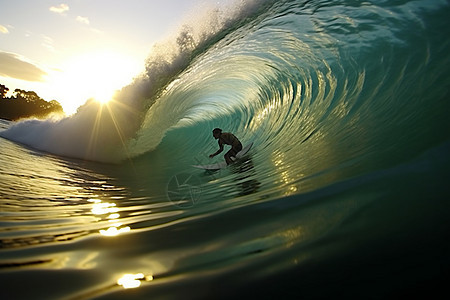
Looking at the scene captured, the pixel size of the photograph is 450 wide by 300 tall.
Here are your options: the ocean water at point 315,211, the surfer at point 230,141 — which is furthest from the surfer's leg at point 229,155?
the ocean water at point 315,211

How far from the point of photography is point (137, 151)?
1037 cm

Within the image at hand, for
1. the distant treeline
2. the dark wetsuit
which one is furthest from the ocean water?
the distant treeline

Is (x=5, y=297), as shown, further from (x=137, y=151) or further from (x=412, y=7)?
(x=137, y=151)

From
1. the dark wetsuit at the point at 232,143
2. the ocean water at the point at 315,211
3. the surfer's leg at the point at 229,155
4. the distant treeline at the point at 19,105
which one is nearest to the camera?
Result: the ocean water at the point at 315,211

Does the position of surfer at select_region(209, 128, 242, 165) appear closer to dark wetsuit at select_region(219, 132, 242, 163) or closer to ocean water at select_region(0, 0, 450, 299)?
dark wetsuit at select_region(219, 132, 242, 163)

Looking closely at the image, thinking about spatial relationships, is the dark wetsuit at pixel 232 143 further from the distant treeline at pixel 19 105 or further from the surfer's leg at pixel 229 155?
the distant treeline at pixel 19 105

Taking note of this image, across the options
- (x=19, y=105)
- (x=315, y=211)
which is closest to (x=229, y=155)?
(x=315, y=211)

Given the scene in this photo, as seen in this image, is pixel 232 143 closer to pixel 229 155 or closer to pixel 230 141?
pixel 230 141

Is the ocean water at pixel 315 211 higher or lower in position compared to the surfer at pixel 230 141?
lower

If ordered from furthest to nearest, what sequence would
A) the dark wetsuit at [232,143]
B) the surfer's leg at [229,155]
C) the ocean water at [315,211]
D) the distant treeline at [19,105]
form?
the distant treeline at [19,105]
the dark wetsuit at [232,143]
the surfer's leg at [229,155]
the ocean water at [315,211]

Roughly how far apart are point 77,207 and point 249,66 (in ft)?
31.2

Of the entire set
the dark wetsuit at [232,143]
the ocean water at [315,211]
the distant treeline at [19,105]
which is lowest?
the ocean water at [315,211]

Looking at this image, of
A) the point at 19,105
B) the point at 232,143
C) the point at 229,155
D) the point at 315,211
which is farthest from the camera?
the point at 19,105

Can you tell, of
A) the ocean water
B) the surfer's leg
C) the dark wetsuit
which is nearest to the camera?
the ocean water
